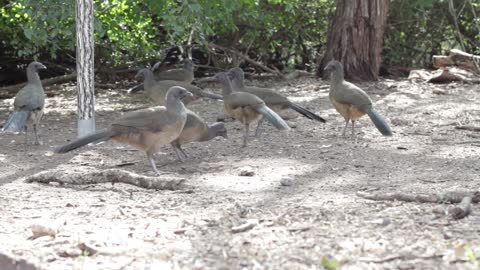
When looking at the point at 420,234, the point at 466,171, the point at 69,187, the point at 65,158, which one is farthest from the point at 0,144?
the point at 420,234

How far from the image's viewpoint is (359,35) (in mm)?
13711

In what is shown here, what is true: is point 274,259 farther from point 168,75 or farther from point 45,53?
point 45,53

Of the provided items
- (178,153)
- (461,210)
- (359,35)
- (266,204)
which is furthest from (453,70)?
(461,210)

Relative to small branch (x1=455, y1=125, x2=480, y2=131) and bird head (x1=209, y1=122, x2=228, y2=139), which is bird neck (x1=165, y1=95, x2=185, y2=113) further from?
small branch (x1=455, y1=125, x2=480, y2=131)

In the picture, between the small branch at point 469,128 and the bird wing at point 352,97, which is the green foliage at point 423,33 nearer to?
the small branch at point 469,128

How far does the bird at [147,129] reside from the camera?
7.14m

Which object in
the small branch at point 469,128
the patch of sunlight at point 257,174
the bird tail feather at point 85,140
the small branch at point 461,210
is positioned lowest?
the small branch at point 469,128

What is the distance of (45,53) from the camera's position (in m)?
14.5

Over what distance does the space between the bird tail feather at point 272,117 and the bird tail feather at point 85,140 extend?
1978 mm

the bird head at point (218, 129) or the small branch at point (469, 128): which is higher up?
the bird head at point (218, 129)

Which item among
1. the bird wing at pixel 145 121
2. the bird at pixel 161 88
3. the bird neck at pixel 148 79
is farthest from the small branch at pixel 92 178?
the bird neck at pixel 148 79

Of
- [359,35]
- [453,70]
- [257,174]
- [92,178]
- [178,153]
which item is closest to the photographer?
[92,178]

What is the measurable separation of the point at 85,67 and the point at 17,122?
3.46ft

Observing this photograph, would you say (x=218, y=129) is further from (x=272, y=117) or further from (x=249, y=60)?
(x=249, y=60)
